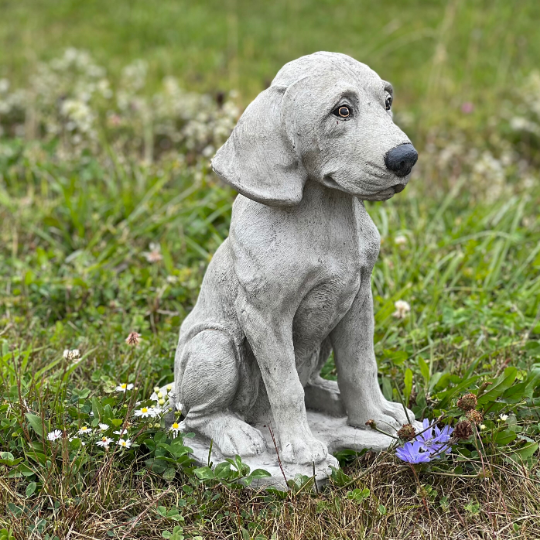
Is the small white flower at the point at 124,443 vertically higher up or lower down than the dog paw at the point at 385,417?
lower down

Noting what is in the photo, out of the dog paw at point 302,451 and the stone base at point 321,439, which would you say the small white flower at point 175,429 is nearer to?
the stone base at point 321,439

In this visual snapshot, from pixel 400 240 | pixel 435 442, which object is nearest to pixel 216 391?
pixel 435 442

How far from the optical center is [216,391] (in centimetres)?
274

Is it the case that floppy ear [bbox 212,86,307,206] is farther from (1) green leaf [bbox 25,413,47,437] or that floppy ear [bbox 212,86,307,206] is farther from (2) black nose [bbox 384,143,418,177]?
(1) green leaf [bbox 25,413,47,437]

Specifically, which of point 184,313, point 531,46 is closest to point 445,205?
point 184,313

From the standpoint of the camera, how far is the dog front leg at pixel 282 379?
2580 millimetres

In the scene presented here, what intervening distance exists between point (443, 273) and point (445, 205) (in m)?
A: 0.96

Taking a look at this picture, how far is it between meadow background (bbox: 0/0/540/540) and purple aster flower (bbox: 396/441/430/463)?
0.49 feet

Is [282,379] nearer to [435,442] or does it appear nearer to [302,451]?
[302,451]

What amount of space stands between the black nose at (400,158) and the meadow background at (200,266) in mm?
1110

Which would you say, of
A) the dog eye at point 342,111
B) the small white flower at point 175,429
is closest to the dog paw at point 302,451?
the small white flower at point 175,429

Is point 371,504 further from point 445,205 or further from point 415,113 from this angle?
point 415,113

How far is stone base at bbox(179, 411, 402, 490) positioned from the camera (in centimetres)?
263

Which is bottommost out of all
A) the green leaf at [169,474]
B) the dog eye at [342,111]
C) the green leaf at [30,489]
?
the green leaf at [30,489]
